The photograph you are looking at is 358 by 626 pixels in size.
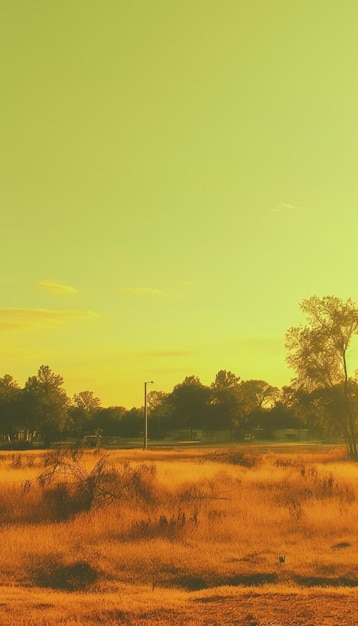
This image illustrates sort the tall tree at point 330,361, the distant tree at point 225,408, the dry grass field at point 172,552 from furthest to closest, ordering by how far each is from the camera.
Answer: the distant tree at point 225,408 → the tall tree at point 330,361 → the dry grass field at point 172,552

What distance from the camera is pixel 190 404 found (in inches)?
4786

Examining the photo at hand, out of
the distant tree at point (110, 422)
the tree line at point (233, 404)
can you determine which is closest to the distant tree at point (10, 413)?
the tree line at point (233, 404)

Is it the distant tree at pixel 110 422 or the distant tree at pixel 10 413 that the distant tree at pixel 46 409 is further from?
the distant tree at pixel 110 422

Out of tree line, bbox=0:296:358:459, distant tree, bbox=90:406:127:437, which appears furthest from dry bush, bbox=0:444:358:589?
distant tree, bbox=90:406:127:437

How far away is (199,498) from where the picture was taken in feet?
66.4

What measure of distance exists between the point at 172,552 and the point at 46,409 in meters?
77.0

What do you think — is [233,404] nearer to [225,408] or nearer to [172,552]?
[225,408]

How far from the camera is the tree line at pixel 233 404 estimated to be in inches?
1969

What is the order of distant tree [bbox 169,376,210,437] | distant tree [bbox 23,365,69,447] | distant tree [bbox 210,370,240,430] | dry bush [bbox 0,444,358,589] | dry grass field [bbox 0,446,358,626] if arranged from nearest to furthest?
1. dry grass field [bbox 0,446,358,626]
2. dry bush [bbox 0,444,358,589]
3. distant tree [bbox 23,365,69,447]
4. distant tree [bbox 210,370,240,430]
5. distant tree [bbox 169,376,210,437]

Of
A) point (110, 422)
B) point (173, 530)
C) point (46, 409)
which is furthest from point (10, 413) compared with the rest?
point (173, 530)

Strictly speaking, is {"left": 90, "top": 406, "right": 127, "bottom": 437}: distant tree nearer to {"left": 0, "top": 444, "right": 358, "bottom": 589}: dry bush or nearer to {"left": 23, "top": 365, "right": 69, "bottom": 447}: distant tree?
{"left": 23, "top": 365, "right": 69, "bottom": 447}: distant tree

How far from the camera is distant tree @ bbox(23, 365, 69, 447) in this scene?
288ft

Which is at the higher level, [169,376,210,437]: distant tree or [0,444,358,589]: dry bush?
[169,376,210,437]: distant tree

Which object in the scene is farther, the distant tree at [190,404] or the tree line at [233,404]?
the distant tree at [190,404]
